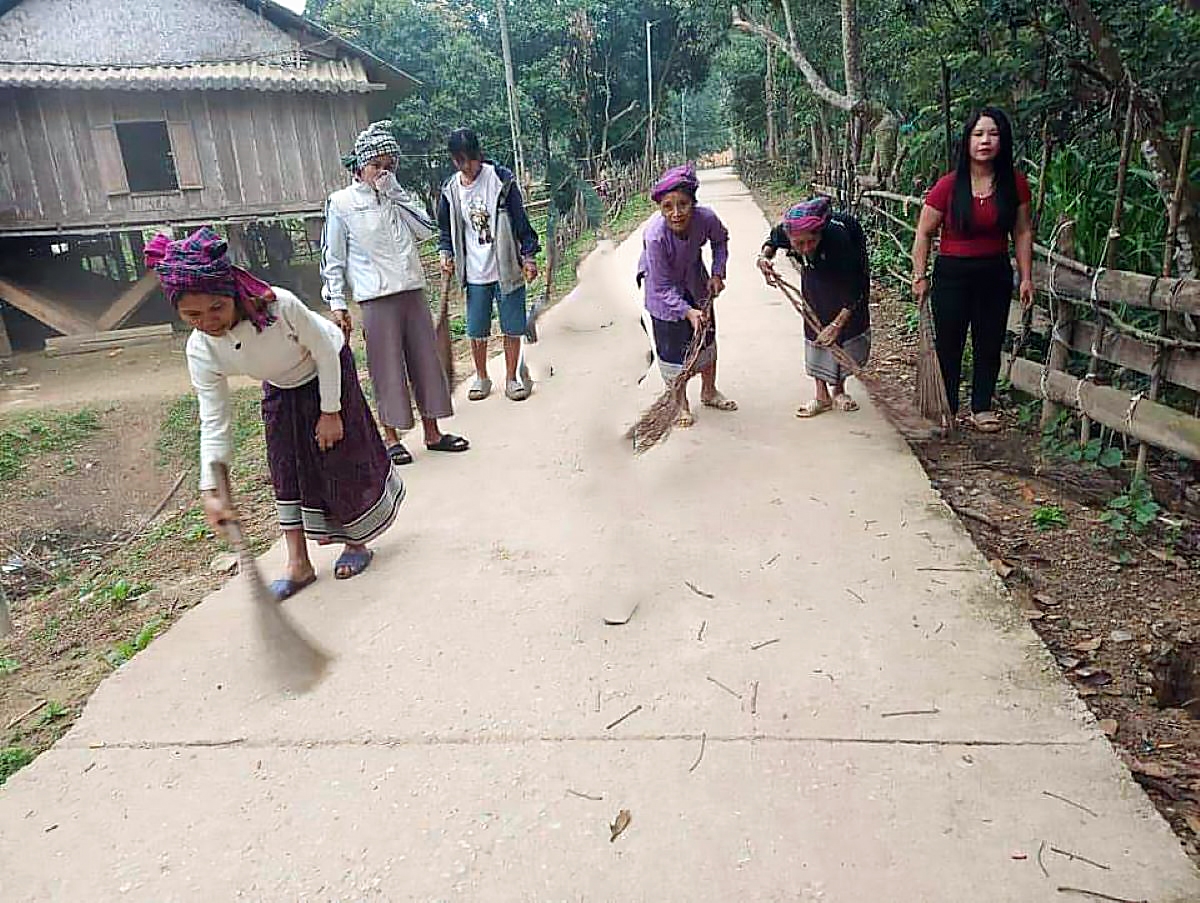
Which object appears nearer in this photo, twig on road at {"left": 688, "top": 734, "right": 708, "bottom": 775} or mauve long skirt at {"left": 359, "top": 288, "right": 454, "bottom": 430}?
twig on road at {"left": 688, "top": 734, "right": 708, "bottom": 775}

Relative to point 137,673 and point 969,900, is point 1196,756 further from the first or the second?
point 137,673

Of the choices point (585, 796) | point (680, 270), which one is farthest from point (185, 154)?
point (585, 796)

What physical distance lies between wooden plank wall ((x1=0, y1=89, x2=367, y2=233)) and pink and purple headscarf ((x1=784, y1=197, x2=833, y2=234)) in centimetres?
919

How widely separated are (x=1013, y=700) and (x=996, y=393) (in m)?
2.56

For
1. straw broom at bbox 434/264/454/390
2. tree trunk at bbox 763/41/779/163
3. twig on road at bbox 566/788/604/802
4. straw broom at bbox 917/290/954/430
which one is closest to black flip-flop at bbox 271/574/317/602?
twig on road at bbox 566/788/604/802

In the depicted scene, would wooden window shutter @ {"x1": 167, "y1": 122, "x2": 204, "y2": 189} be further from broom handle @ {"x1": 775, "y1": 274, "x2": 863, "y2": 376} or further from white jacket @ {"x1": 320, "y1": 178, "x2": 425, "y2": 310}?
broom handle @ {"x1": 775, "y1": 274, "x2": 863, "y2": 376}

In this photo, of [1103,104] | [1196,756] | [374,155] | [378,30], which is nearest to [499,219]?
[374,155]

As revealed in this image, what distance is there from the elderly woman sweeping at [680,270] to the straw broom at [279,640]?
2254 millimetres

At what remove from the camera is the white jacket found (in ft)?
12.8

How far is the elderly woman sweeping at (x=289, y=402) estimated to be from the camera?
2469mm

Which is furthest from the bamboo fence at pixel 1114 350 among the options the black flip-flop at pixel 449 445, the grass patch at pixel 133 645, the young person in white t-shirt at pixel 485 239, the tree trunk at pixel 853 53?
the tree trunk at pixel 853 53

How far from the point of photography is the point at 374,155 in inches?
150

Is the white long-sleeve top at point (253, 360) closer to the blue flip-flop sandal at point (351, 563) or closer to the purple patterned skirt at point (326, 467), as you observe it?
the purple patterned skirt at point (326, 467)

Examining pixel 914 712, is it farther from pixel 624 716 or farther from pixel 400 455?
pixel 400 455
